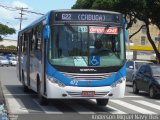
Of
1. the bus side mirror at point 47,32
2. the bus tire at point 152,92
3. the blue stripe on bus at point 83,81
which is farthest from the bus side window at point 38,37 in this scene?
the bus tire at point 152,92

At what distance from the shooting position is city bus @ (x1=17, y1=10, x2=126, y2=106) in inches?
580

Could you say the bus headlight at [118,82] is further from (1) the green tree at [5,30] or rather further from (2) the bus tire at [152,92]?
(1) the green tree at [5,30]

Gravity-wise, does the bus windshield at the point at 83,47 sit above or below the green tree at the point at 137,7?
below

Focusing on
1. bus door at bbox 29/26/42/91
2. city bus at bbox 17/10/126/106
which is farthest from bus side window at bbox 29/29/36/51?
city bus at bbox 17/10/126/106

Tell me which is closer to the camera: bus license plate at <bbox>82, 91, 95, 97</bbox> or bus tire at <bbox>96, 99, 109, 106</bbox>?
bus license plate at <bbox>82, 91, 95, 97</bbox>

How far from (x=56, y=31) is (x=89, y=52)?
1.20m

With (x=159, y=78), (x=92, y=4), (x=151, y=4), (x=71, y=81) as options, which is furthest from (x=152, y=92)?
(x=92, y=4)

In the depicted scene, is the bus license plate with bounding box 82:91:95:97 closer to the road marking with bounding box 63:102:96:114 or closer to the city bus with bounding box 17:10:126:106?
the city bus with bounding box 17:10:126:106

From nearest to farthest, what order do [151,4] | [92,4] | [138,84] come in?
[138,84], [151,4], [92,4]

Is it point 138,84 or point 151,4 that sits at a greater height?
point 151,4

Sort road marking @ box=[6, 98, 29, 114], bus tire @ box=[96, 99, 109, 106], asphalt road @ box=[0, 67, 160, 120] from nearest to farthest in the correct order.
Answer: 1. asphalt road @ box=[0, 67, 160, 120]
2. road marking @ box=[6, 98, 29, 114]
3. bus tire @ box=[96, 99, 109, 106]

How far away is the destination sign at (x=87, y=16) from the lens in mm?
15087

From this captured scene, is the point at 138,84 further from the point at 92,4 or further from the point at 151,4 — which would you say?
the point at 92,4

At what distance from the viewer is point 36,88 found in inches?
691
